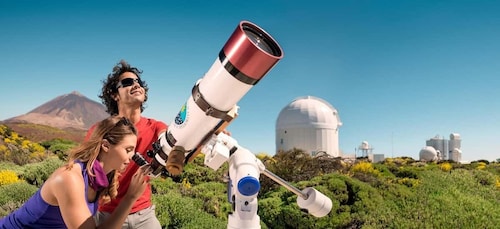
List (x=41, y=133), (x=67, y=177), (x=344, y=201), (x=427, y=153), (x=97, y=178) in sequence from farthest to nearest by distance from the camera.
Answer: (x=427, y=153)
(x=41, y=133)
(x=344, y=201)
(x=97, y=178)
(x=67, y=177)

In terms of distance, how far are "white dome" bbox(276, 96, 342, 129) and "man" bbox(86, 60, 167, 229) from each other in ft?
72.1

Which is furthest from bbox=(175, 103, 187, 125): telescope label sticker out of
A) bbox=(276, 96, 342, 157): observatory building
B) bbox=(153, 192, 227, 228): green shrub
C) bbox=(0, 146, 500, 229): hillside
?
bbox=(276, 96, 342, 157): observatory building

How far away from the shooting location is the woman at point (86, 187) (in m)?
1.90

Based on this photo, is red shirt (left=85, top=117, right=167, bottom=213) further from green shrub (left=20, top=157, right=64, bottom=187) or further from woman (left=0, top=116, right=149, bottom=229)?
green shrub (left=20, top=157, right=64, bottom=187)

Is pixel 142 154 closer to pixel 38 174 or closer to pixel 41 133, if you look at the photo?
pixel 38 174

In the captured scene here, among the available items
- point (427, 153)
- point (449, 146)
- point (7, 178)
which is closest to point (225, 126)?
point (7, 178)

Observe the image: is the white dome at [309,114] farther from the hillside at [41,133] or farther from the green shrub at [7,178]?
the green shrub at [7,178]

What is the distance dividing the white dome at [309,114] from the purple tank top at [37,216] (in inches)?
920

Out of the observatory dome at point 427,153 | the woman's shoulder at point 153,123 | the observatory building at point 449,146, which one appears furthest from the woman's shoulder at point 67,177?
the observatory building at point 449,146

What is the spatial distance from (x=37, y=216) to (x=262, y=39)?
1418 millimetres

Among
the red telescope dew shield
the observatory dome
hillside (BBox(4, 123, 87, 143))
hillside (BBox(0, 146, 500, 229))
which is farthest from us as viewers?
→ the observatory dome

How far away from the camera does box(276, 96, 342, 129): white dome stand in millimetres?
25125

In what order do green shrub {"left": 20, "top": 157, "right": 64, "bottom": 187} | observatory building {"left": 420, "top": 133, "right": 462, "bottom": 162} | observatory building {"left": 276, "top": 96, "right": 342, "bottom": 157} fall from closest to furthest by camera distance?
green shrub {"left": 20, "top": 157, "right": 64, "bottom": 187} < observatory building {"left": 276, "top": 96, "right": 342, "bottom": 157} < observatory building {"left": 420, "top": 133, "right": 462, "bottom": 162}

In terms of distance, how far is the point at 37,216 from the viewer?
1.99 metres
